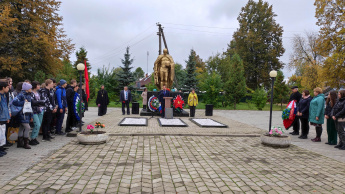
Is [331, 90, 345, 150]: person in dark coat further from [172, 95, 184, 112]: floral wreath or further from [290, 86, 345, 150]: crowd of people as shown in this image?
[172, 95, 184, 112]: floral wreath

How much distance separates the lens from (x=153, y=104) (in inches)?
578

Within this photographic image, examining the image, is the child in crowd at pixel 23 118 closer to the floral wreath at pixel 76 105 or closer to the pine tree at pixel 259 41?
the floral wreath at pixel 76 105

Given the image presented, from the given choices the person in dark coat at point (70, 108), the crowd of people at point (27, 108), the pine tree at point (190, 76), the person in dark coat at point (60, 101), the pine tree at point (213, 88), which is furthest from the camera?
the pine tree at point (190, 76)

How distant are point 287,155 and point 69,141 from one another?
6.17 meters

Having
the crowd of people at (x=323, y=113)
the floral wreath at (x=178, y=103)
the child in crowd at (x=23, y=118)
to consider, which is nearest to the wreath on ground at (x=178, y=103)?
the floral wreath at (x=178, y=103)

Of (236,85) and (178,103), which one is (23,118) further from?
(236,85)

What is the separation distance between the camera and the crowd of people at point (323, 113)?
6.74m

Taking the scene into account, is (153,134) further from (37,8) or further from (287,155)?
(37,8)

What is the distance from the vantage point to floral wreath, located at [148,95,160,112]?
573 inches

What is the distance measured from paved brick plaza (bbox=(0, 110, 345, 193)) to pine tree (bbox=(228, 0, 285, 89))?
33.9 meters

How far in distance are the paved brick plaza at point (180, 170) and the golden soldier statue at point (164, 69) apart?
9.21 meters

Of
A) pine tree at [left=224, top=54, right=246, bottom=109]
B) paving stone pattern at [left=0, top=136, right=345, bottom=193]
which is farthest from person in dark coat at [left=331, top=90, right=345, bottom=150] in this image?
pine tree at [left=224, top=54, right=246, bottom=109]

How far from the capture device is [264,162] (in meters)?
5.21

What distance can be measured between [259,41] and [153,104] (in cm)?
2884
